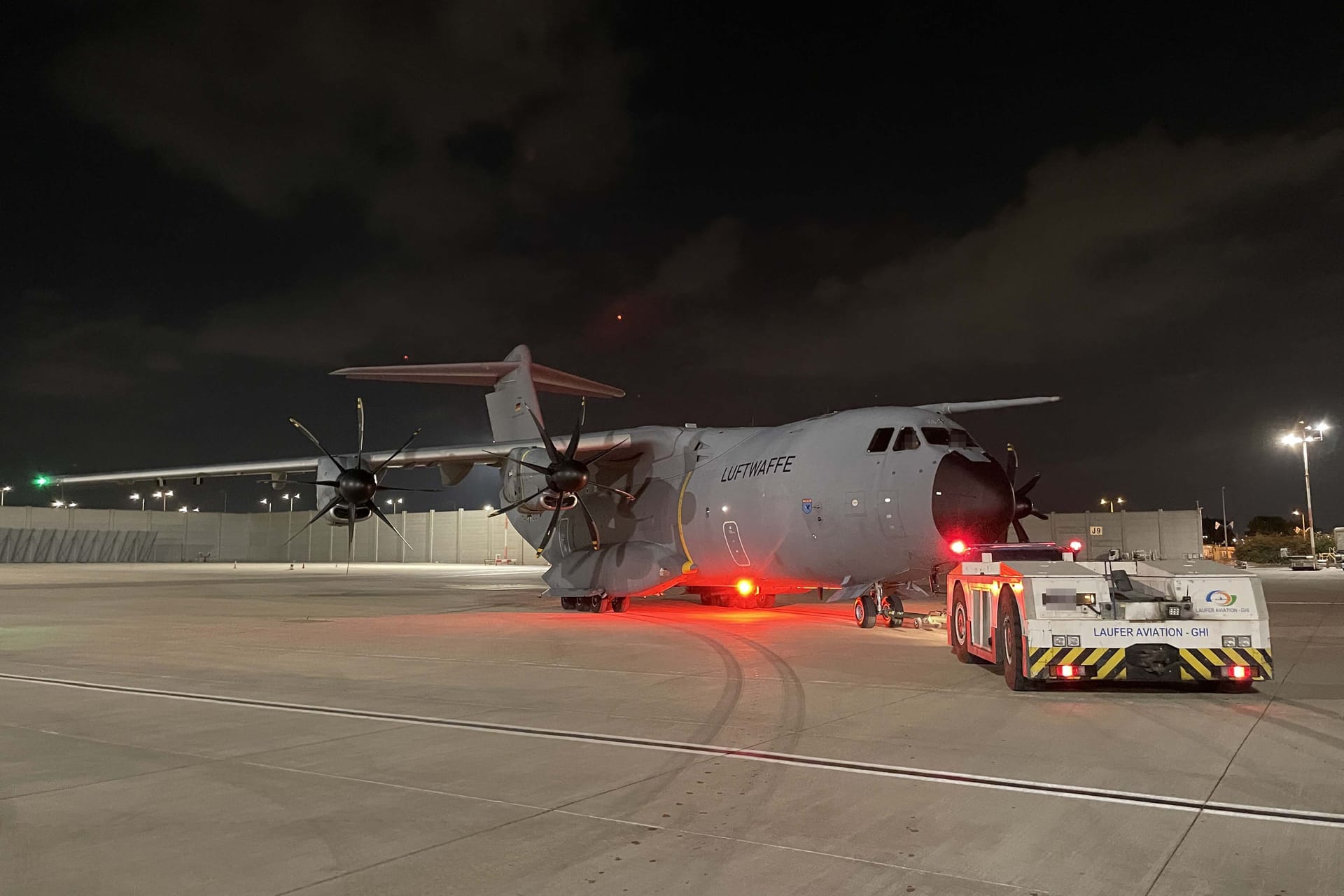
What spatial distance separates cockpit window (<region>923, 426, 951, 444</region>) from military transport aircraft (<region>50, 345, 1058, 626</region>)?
6 centimetres

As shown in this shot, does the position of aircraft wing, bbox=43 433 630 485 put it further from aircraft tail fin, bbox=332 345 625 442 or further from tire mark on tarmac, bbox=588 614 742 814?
tire mark on tarmac, bbox=588 614 742 814

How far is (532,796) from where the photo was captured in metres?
5.66

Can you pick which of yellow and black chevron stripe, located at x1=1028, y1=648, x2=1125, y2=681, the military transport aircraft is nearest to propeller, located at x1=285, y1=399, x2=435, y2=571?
the military transport aircraft

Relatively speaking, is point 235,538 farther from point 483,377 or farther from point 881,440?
point 881,440

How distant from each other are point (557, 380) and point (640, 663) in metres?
14.6

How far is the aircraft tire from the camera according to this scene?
40.1ft

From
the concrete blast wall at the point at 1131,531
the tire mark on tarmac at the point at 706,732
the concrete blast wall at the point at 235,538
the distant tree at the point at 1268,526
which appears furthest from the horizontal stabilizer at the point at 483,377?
the distant tree at the point at 1268,526

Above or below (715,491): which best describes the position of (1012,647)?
below

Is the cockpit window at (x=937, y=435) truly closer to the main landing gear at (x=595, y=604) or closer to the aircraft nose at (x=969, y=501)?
the aircraft nose at (x=969, y=501)

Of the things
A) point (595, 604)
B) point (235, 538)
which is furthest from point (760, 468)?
point (235, 538)

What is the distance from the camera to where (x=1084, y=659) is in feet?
30.9

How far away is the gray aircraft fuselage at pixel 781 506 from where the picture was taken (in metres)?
14.3

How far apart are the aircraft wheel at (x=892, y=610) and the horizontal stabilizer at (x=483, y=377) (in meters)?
10.7

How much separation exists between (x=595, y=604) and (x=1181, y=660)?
47.9 feet
